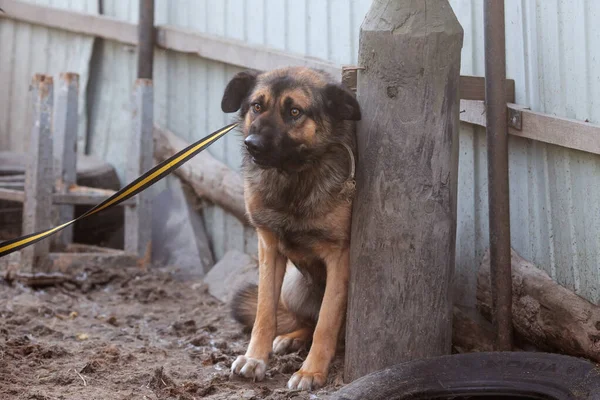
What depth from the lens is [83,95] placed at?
769 cm

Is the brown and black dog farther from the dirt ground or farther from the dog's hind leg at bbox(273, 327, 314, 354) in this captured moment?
the dog's hind leg at bbox(273, 327, 314, 354)

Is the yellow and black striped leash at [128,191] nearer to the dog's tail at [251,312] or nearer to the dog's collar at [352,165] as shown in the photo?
the dog's collar at [352,165]

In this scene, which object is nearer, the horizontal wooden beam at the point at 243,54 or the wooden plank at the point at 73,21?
the horizontal wooden beam at the point at 243,54

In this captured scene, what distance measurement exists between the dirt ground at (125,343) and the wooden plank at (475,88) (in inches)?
60.5

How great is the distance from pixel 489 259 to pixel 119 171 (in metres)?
4.40

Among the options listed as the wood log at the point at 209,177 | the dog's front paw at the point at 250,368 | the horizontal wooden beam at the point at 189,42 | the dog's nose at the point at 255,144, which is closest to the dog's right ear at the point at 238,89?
the dog's nose at the point at 255,144

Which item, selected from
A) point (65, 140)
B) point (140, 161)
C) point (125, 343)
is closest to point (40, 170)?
point (65, 140)

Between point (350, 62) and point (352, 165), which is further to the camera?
point (350, 62)

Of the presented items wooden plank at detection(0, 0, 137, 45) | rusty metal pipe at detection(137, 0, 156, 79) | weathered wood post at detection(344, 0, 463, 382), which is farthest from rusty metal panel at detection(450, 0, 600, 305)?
wooden plank at detection(0, 0, 137, 45)

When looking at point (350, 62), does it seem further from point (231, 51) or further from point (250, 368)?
point (250, 368)

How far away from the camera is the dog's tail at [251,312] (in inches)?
183

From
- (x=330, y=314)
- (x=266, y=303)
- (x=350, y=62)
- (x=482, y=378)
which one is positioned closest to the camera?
(x=482, y=378)

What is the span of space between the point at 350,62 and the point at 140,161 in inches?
86.9

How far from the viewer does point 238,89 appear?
4.13 meters
